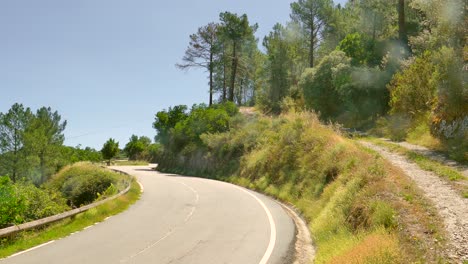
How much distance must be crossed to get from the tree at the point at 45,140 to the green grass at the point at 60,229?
44.2 m

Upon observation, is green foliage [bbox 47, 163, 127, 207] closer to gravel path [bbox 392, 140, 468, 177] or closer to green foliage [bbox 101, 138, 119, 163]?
gravel path [bbox 392, 140, 468, 177]

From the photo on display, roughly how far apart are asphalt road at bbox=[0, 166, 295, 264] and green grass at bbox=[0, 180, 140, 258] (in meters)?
0.50

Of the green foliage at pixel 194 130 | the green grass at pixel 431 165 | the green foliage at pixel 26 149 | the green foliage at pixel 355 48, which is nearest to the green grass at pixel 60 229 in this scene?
the green grass at pixel 431 165

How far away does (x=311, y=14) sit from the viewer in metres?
55.2

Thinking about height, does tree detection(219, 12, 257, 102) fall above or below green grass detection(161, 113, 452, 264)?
above

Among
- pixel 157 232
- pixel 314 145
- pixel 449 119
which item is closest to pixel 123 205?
pixel 157 232

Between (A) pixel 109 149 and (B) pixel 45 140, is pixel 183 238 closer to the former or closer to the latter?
(B) pixel 45 140

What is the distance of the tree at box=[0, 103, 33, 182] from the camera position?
189 ft

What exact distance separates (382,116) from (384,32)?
1615cm

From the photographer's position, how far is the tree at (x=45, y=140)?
193ft

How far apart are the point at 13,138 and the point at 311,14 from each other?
1873 inches

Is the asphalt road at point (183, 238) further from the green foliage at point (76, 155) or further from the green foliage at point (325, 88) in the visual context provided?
the green foliage at point (76, 155)

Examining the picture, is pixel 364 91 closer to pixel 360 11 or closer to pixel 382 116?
pixel 382 116

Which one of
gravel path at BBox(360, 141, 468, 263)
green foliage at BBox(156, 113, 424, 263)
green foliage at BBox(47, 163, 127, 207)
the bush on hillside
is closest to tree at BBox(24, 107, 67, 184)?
green foliage at BBox(47, 163, 127, 207)
